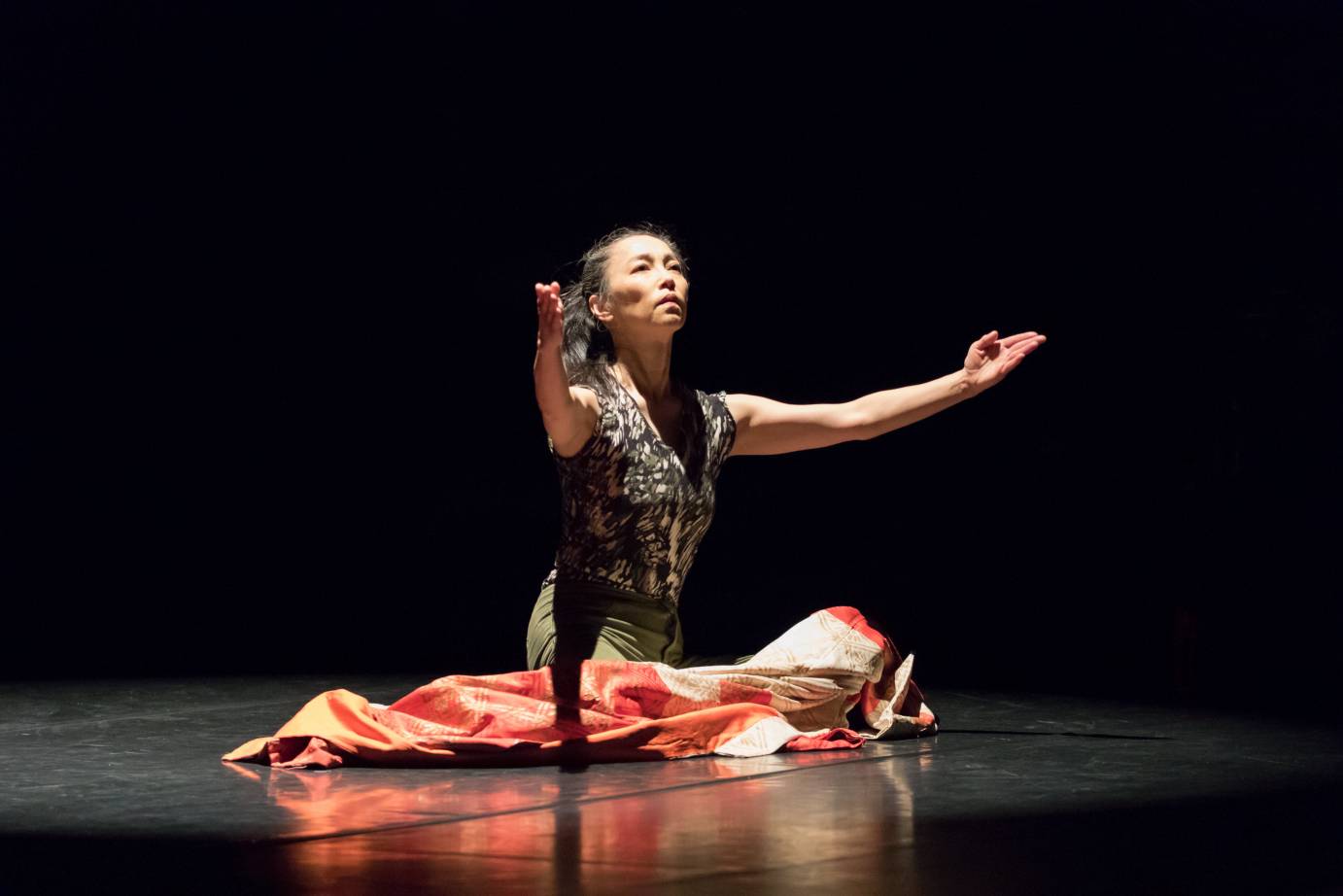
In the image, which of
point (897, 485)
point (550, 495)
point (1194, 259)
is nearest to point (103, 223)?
point (550, 495)

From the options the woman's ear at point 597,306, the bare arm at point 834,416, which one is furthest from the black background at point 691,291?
the woman's ear at point 597,306

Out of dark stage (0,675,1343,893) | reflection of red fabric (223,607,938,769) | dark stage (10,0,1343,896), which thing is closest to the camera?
dark stage (0,675,1343,893)

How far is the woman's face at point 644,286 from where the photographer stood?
3402 mm

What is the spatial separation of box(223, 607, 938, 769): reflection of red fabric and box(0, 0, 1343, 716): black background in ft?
5.65

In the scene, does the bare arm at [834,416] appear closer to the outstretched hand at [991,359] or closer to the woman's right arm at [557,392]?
the outstretched hand at [991,359]

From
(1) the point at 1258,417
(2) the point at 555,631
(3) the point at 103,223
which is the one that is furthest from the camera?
(3) the point at 103,223

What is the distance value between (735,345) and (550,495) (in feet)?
2.49

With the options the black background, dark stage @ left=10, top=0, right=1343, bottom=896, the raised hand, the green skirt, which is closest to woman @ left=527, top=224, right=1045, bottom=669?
the green skirt

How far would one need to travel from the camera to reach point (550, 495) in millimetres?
5629

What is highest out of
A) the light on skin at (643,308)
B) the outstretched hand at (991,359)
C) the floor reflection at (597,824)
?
the light on skin at (643,308)

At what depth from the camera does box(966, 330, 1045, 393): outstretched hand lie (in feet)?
11.3

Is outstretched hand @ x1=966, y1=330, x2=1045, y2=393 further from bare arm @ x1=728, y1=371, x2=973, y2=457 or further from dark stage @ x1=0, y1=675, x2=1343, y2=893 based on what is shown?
dark stage @ x1=0, y1=675, x2=1343, y2=893

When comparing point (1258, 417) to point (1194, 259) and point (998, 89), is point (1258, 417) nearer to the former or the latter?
point (1194, 259)

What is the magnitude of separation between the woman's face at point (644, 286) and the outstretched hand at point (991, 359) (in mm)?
576
